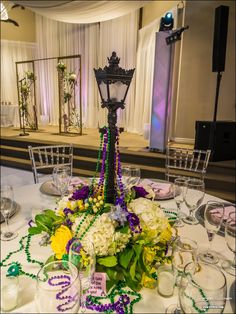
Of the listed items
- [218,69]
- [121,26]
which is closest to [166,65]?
[218,69]

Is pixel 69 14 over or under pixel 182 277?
over

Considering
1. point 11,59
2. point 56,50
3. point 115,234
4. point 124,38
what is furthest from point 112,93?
point 11,59

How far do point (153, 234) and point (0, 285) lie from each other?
0.48m

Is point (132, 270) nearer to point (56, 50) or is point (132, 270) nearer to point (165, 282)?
point (165, 282)

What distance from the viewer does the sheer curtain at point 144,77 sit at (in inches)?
213

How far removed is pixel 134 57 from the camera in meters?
5.65

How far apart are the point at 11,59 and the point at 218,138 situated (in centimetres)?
644

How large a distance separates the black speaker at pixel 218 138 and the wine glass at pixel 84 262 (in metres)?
3.36

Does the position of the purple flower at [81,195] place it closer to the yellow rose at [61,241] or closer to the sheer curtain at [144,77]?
the yellow rose at [61,241]

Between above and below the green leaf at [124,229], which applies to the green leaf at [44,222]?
below

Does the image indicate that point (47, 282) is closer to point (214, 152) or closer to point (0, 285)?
point (0, 285)

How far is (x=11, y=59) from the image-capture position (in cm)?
755

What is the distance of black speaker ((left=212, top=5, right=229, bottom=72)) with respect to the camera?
349 centimetres

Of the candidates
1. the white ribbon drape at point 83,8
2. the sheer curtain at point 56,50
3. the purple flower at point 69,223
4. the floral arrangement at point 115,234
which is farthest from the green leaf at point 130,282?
the sheer curtain at point 56,50
